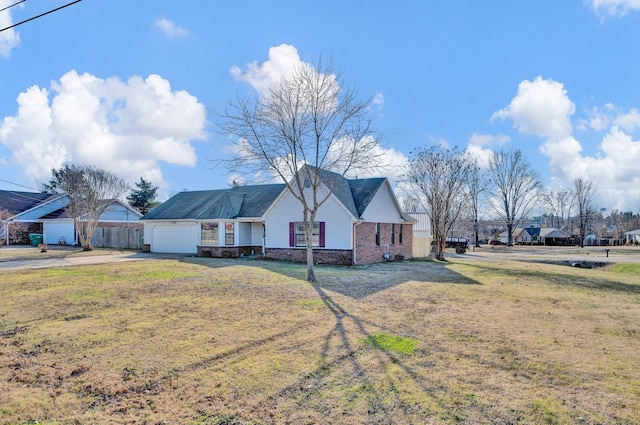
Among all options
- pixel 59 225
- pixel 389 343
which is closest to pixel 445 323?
pixel 389 343

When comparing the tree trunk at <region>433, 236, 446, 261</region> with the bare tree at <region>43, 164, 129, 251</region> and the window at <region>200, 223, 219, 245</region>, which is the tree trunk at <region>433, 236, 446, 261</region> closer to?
the window at <region>200, 223, 219, 245</region>

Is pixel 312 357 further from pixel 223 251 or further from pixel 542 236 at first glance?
pixel 542 236

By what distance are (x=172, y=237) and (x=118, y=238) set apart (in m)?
7.71

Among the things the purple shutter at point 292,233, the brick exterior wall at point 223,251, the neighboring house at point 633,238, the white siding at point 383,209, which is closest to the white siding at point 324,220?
the purple shutter at point 292,233

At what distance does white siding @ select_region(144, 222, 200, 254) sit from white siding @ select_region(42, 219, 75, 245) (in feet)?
36.9

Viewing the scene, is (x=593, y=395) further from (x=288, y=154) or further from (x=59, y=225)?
(x=59, y=225)

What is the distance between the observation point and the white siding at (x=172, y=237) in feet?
86.3

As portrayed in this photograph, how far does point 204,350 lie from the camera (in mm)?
5898

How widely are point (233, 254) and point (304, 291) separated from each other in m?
12.8

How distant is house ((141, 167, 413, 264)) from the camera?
1967 centimetres

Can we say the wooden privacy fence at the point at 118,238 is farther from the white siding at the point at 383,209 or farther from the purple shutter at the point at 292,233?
the white siding at the point at 383,209

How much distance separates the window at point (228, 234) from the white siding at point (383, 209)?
Result: 892 cm

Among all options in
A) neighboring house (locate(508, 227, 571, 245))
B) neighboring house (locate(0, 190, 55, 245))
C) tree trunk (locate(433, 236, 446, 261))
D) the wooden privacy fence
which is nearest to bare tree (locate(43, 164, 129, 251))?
the wooden privacy fence

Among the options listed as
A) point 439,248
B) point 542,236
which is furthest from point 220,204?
point 542,236
